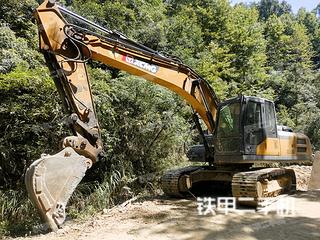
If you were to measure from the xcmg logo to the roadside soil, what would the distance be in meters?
2.58

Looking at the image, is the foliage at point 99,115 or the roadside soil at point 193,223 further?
the foliage at point 99,115

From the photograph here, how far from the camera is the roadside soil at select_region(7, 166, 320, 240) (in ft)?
16.7

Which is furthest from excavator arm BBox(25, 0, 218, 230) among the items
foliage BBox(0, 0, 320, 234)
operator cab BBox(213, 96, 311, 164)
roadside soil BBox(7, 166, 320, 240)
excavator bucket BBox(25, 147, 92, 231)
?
foliage BBox(0, 0, 320, 234)

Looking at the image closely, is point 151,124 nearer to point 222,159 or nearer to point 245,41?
point 222,159

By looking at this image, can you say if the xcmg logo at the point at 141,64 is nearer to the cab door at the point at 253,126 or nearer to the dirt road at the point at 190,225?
the cab door at the point at 253,126

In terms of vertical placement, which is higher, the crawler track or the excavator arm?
the excavator arm

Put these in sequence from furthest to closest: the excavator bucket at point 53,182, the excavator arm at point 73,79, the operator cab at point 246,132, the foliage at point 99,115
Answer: the foliage at point 99,115, the operator cab at point 246,132, the excavator arm at point 73,79, the excavator bucket at point 53,182

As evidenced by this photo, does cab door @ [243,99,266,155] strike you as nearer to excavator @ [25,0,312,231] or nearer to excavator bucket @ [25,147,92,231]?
excavator @ [25,0,312,231]

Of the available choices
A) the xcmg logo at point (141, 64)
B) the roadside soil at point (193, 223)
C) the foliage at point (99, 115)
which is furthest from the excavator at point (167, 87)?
the foliage at point (99, 115)

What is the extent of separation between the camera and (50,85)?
833 centimetres

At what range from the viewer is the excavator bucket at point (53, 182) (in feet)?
15.6

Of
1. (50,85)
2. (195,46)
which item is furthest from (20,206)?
(195,46)

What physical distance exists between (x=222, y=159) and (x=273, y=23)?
96.5 ft

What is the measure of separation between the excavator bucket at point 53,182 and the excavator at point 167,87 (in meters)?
0.01
